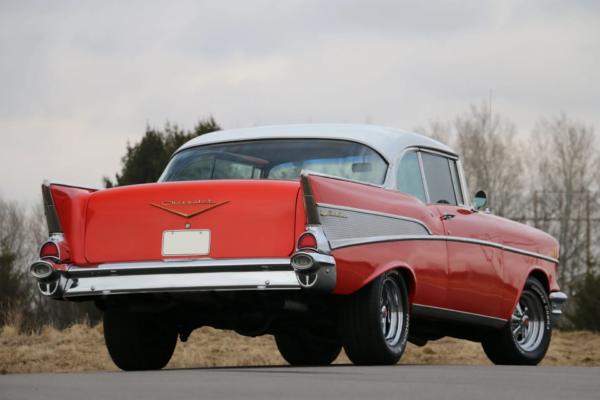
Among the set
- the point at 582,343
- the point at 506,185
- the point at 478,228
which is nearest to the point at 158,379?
the point at 478,228

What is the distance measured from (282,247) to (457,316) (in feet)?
7.37

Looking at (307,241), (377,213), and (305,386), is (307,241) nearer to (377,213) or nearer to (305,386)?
(377,213)

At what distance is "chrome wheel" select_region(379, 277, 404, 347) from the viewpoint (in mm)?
6516

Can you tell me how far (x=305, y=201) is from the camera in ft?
19.0

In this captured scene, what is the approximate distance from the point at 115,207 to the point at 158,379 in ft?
5.47

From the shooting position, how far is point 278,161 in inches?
277

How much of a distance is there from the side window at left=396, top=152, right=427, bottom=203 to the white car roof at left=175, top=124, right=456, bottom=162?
0.34 ft

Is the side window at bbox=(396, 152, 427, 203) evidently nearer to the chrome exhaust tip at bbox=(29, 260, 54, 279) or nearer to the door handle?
the door handle

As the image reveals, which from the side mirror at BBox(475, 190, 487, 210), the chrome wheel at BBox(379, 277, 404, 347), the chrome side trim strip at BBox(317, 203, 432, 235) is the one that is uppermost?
the side mirror at BBox(475, 190, 487, 210)

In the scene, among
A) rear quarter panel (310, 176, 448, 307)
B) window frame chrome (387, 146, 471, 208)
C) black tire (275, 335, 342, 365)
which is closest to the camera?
rear quarter panel (310, 176, 448, 307)

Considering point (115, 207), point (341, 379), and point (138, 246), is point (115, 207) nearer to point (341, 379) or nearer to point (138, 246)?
point (138, 246)

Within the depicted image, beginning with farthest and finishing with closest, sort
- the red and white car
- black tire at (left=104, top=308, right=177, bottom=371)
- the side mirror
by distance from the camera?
the side mirror < black tire at (left=104, top=308, right=177, bottom=371) < the red and white car

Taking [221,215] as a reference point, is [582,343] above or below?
below

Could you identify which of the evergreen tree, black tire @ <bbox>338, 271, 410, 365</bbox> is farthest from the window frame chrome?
the evergreen tree
